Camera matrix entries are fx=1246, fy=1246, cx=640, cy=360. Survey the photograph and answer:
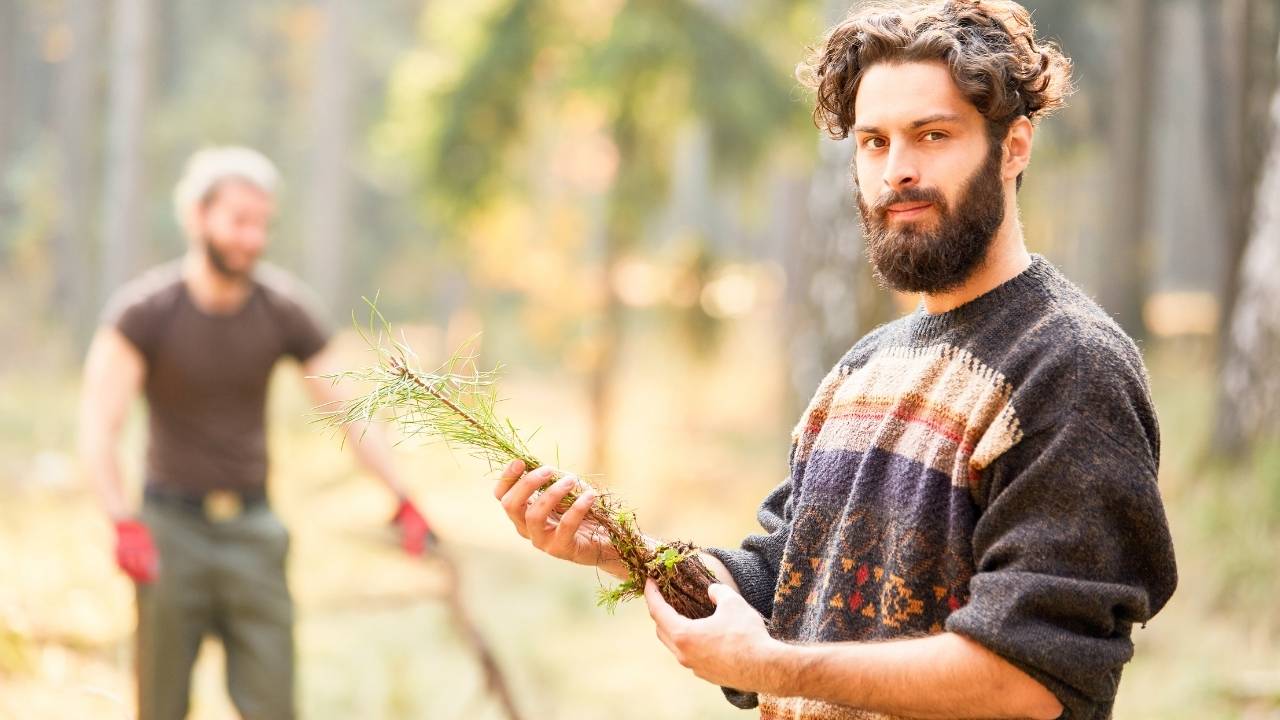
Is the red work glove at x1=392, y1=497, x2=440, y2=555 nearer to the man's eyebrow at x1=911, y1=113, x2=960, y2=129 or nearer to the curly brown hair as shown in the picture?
the curly brown hair

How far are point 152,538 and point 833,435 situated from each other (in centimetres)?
338

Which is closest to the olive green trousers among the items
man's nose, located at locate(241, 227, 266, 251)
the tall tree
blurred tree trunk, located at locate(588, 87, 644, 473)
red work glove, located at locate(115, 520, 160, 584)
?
red work glove, located at locate(115, 520, 160, 584)

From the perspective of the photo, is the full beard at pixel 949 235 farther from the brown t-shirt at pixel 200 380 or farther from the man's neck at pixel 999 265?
the brown t-shirt at pixel 200 380

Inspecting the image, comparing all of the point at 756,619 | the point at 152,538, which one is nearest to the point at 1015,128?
the point at 756,619

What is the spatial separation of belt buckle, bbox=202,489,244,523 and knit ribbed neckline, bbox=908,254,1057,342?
3469 millimetres

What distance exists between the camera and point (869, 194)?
2.11 m

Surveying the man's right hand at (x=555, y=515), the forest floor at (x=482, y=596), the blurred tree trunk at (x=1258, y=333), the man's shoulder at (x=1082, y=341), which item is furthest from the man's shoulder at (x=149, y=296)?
the blurred tree trunk at (x=1258, y=333)

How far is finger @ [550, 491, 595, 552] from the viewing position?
2.18 metres

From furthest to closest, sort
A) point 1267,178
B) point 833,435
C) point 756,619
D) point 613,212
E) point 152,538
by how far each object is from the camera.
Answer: point 613,212
point 1267,178
point 152,538
point 833,435
point 756,619

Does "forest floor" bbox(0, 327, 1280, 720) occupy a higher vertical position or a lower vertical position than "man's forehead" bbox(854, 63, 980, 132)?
lower

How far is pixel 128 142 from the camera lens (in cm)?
1817

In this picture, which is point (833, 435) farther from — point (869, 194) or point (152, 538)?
point (152, 538)

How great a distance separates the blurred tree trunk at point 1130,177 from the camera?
52.4 ft

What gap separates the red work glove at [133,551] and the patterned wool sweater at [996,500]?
9.71 feet
